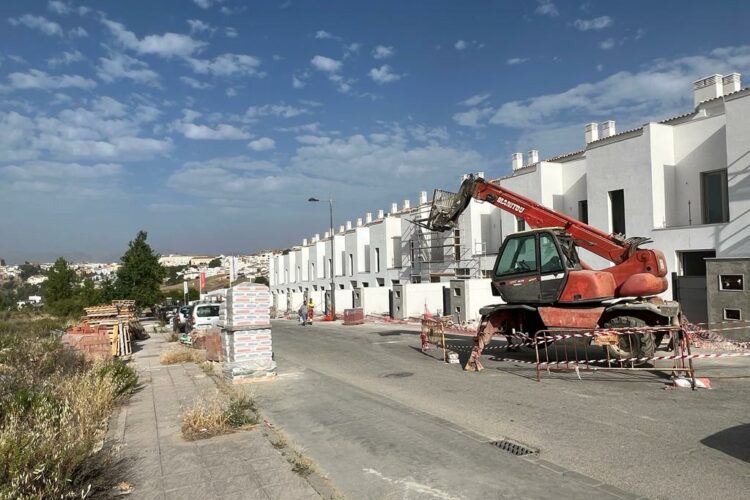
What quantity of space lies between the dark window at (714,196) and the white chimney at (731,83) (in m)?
4.93

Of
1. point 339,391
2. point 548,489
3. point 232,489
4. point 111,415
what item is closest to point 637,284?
point 339,391

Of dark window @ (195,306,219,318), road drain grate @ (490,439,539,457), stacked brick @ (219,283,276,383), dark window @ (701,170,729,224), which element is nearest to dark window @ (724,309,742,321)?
dark window @ (701,170,729,224)

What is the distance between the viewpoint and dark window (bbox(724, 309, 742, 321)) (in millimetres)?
14844

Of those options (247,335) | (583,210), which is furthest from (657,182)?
(247,335)

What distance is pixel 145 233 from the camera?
43844 mm

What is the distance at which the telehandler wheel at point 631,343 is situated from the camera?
36.0ft

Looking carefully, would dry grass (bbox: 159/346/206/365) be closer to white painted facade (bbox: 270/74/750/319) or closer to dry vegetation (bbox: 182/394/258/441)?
dry vegetation (bbox: 182/394/258/441)

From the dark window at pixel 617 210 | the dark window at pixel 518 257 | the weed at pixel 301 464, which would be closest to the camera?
the weed at pixel 301 464

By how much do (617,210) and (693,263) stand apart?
13.9 feet

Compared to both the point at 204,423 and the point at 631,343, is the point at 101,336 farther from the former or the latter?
the point at 631,343

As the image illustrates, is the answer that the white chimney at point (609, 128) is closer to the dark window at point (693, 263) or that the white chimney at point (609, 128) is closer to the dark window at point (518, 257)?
the dark window at point (693, 263)

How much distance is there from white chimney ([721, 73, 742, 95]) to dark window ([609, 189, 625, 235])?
6.36m

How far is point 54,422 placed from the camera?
651 centimetres

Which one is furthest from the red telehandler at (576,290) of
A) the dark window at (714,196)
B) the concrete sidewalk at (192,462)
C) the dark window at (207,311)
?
the dark window at (207,311)
